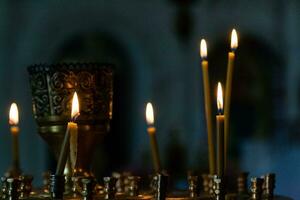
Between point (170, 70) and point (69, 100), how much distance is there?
1.59 meters

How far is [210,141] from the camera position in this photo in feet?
3.04

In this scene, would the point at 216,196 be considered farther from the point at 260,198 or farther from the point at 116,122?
the point at 116,122

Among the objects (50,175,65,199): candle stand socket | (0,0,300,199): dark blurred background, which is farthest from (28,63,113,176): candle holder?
(0,0,300,199): dark blurred background

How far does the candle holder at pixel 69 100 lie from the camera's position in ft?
3.05

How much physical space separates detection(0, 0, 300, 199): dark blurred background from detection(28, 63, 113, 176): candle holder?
146 cm

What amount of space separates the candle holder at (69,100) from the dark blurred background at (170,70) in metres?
1.46

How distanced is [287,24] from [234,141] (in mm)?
439

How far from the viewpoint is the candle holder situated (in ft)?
3.05

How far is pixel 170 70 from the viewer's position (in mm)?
2508

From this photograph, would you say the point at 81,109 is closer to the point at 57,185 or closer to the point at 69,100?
the point at 69,100

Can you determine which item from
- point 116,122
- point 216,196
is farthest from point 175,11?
point 216,196

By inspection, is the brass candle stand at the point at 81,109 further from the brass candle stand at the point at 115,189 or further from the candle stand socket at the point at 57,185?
the candle stand socket at the point at 57,185

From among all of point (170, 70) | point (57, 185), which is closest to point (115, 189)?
point (57, 185)

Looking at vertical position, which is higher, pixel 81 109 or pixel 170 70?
pixel 170 70
